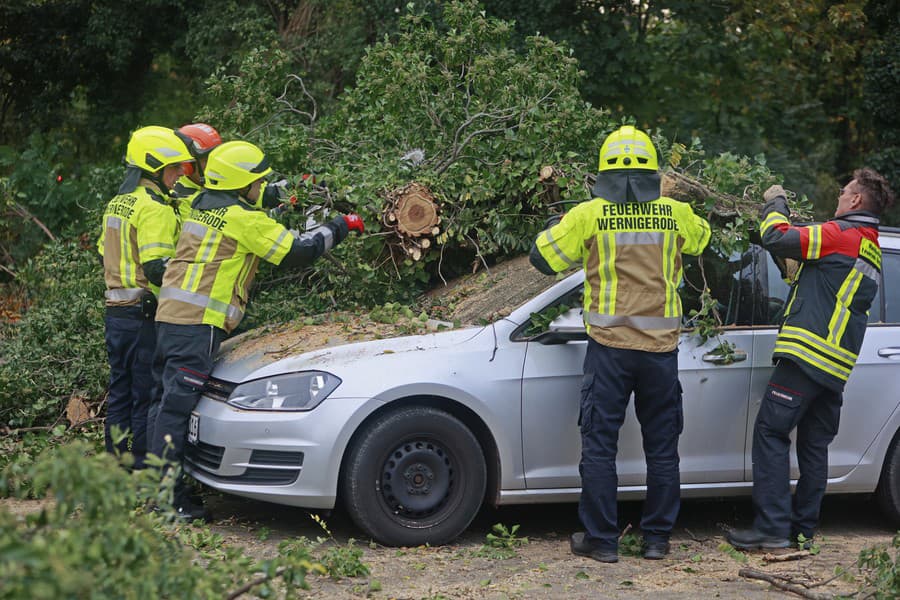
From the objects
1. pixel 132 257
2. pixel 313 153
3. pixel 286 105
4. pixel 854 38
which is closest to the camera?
pixel 132 257

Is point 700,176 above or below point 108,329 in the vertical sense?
above

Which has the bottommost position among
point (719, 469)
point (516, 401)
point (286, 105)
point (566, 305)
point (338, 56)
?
point (719, 469)

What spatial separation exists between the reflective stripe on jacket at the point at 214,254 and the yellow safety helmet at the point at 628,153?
1653 millimetres

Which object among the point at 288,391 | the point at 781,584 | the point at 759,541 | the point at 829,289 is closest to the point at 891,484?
the point at 759,541

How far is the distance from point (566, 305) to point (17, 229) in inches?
322

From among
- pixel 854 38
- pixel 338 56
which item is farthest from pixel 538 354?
pixel 854 38

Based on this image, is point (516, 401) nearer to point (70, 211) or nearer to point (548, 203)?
point (548, 203)

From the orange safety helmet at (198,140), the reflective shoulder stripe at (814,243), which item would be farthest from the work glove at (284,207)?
the reflective shoulder stripe at (814,243)

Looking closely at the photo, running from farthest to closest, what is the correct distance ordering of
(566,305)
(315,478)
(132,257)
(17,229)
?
(17,229)
(132,257)
(566,305)
(315,478)

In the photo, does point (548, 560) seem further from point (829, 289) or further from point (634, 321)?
point (829, 289)

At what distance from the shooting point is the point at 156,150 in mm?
6406

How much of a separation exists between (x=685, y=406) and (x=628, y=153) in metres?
1.34

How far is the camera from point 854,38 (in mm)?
14797

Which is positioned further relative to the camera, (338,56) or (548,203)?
(338,56)
